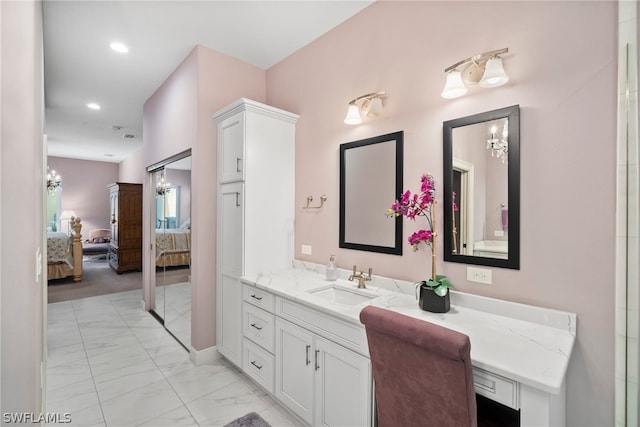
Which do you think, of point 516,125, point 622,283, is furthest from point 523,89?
point 622,283

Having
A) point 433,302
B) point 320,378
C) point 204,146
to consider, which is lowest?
point 320,378

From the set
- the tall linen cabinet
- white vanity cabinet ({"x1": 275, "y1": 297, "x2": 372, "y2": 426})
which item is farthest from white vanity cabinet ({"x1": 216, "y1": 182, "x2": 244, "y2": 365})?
white vanity cabinet ({"x1": 275, "y1": 297, "x2": 372, "y2": 426})

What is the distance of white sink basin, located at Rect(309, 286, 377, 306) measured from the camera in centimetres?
210

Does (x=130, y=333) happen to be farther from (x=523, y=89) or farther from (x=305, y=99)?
(x=523, y=89)

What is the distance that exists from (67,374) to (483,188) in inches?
140

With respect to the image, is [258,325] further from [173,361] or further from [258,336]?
[173,361]

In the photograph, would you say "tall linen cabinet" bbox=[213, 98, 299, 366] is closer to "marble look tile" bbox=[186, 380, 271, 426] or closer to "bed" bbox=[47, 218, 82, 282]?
"marble look tile" bbox=[186, 380, 271, 426]

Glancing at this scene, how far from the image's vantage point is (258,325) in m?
2.28

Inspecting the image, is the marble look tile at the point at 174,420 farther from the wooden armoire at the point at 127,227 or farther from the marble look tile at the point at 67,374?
the wooden armoire at the point at 127,227

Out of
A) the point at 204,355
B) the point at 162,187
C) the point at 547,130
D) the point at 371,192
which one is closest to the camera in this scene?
the point at 547,130

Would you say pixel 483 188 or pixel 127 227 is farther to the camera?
pixel 127 227

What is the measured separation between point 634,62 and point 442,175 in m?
0.89

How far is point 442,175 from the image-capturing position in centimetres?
183

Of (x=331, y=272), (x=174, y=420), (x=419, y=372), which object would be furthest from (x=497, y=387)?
(x=174, y=420)
